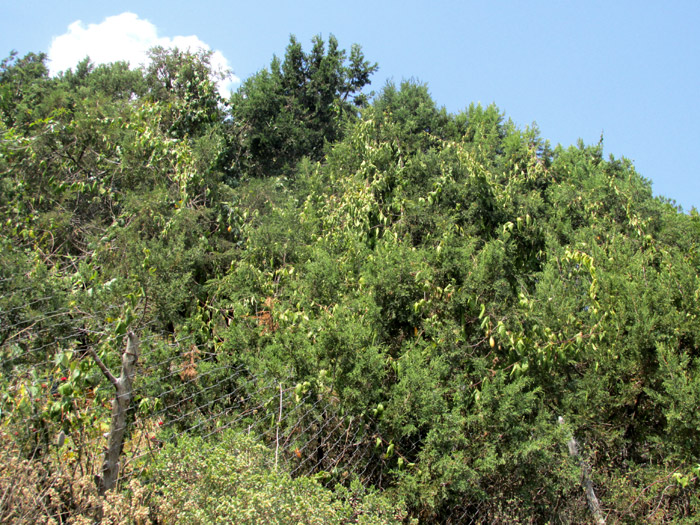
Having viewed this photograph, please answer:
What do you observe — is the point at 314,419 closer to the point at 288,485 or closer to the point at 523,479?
the point at 288,485

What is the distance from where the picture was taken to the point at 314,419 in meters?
4.59

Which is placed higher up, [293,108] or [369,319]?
[293,108]

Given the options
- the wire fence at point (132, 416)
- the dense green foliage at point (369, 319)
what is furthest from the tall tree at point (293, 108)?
the wire fence at point (132, 416)

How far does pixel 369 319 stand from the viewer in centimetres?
535

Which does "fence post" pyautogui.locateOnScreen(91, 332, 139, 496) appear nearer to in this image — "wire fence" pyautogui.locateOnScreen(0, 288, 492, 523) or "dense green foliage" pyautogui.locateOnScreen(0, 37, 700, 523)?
"wire fence" pyautogui.locateOnScreen(0, 288, 492, 523)

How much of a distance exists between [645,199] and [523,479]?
578cm

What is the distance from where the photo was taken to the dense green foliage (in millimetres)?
4242

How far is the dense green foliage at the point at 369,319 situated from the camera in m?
4.24

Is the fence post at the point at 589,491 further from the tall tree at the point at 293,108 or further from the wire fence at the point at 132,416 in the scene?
the tall tree at the point at 293,108

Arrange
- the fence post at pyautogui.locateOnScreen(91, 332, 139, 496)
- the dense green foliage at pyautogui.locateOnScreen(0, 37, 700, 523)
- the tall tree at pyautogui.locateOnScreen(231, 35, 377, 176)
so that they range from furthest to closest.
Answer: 1. the tall tree at pyautogui.locateOnScreen(231, 35, 377, 176)
2. the dense green foliage at pyautogui.locateOnScreen(0, 37, 700, 523)
3. the fence post at pyautogui.locateOnScreen(91, 332, 139, 496)

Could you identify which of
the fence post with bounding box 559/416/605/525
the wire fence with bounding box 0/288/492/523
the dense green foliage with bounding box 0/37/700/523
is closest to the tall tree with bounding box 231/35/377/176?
the dense green foliage with bounding box 0/37/700/523

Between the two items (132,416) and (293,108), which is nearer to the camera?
(132,416)

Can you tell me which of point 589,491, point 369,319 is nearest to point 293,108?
point 369,319

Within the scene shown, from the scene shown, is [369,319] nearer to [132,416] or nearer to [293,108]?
[132,416]
